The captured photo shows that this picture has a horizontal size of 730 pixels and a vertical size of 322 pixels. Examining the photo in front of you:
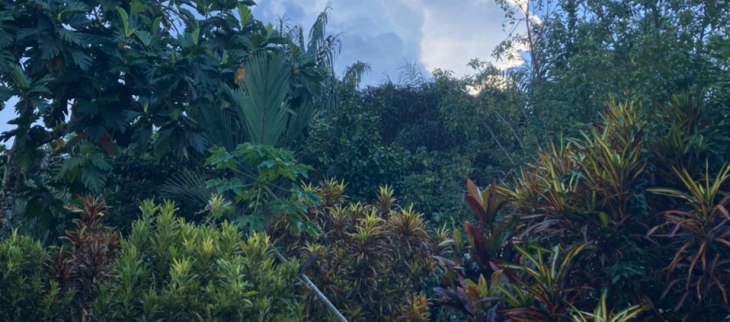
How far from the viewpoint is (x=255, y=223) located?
24.3ft

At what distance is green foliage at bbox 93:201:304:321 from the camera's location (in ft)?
16.6

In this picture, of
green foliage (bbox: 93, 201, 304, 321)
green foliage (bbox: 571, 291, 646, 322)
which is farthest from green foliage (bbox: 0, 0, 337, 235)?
green foliage (bbox: 571, 291, 646, 322)

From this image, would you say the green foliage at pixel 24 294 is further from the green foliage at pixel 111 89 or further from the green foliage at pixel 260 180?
the green foliage at pixel 111 89

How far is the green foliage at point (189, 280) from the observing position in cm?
507

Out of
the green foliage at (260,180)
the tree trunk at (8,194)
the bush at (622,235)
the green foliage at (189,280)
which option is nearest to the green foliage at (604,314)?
the bush at (622,235)

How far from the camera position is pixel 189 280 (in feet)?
16.6

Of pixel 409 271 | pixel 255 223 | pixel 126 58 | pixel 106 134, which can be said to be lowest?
pixel 409 271

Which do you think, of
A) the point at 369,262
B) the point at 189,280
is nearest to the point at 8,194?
the point at 369,262

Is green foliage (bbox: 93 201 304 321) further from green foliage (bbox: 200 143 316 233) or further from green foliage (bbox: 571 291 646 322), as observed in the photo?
green foliage (bbox: 571 291 646 322)

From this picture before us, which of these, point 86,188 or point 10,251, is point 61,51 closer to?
point 86,188

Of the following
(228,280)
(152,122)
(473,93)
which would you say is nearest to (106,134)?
(152,122)

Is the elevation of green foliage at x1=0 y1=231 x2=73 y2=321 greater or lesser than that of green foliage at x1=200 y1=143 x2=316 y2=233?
lesser

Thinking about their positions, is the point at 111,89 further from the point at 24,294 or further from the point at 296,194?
the point at 24,294

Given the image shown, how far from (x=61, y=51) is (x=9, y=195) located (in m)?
→ 1.83
